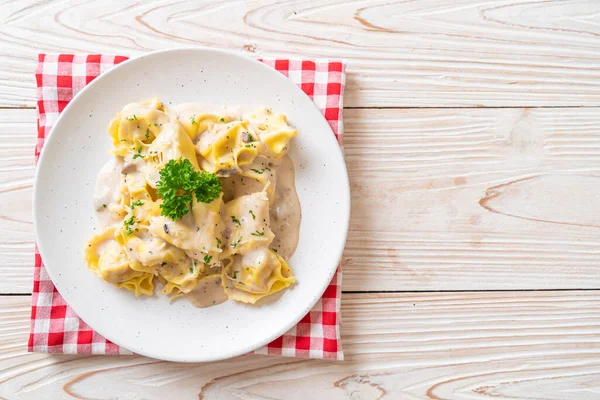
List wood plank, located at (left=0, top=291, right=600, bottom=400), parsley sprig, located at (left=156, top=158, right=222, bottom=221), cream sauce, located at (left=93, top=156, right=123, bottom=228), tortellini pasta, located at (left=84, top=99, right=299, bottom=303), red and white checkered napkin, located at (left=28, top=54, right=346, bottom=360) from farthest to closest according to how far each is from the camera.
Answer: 1. wood plank, located at (left=0, top=291, right=600, bottom=400)
2. red and white checkered napkin, located at (left=28, top=54, right=346, bottom=360)
3. cream sauce, located at (left=93, top=156, right=123, bottom=228)
4. tortellini pasta, located at (left=84, top=99, right=299, bottom=303)
5. parsley sprig, located at (left=156, top=158, right=222, bottom=221)

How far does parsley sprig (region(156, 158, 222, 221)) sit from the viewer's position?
2779 millimetres

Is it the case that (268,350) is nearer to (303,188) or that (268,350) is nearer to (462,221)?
(303,188)

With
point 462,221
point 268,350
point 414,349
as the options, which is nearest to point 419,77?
point 462,221

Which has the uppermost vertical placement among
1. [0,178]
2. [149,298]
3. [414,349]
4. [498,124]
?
[498,124]

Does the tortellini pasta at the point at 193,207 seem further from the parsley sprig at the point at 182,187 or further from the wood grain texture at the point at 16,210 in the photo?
the wood grain texture at the point at 16,210

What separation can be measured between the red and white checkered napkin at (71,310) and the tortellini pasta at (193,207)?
12.7 inches

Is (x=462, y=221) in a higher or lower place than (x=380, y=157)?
lower

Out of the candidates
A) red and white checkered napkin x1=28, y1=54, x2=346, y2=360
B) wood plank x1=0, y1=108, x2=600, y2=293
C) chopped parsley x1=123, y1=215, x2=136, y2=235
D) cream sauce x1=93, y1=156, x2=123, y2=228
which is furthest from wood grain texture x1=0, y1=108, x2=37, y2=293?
chopped parsley x1=123, y1=215, x2=136, y2=235

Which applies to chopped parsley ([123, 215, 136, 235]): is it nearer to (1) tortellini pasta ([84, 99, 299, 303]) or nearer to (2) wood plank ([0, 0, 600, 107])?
(1) tortellini pasta ([84, 99, 299, 303])

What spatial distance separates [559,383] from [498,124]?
1.62 metres

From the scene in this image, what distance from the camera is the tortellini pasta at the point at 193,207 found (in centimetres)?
291

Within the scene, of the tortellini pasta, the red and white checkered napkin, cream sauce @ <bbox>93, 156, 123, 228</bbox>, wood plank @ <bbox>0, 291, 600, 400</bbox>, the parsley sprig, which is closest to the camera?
the parsley sprig

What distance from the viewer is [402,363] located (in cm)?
343

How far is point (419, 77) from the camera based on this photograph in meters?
3.48
